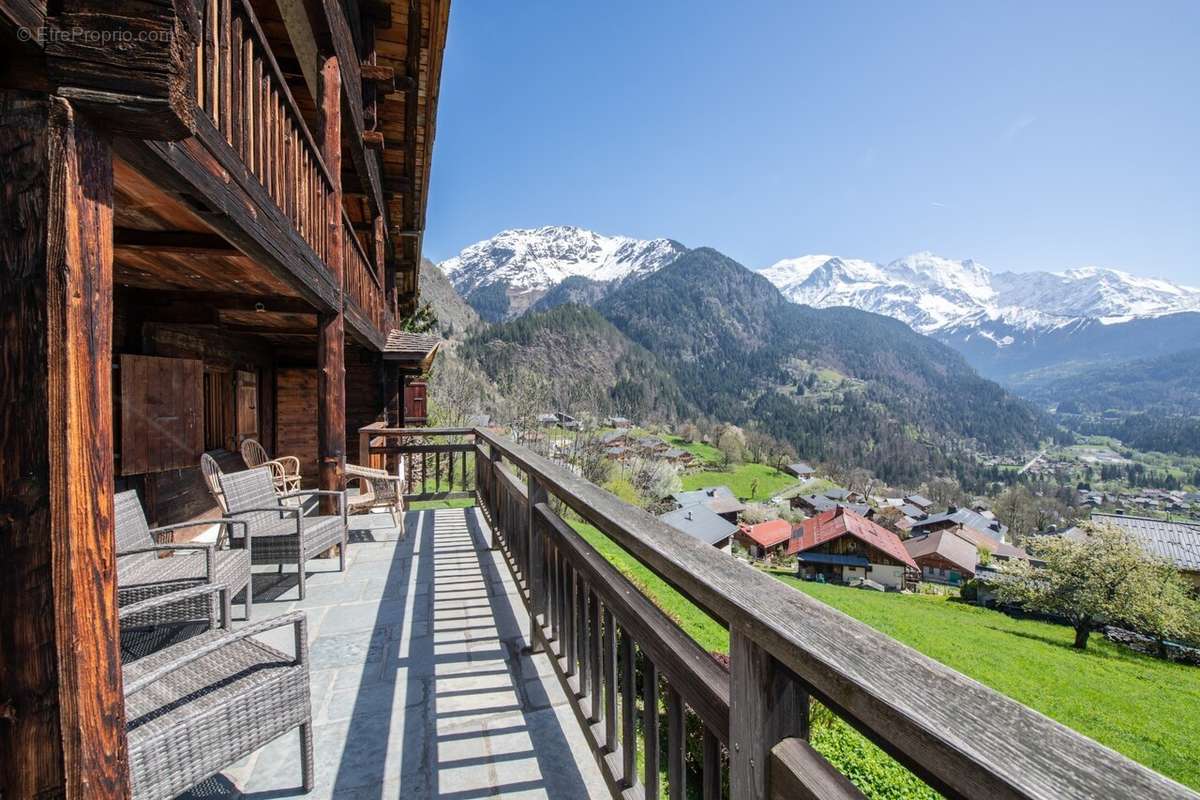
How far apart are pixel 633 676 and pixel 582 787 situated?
0.71 metres

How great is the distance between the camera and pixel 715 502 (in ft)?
149

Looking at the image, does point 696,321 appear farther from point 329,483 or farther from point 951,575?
point 329,483

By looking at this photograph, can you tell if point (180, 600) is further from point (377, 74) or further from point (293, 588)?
point (377, 74)

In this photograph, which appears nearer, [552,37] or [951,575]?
[552,37]

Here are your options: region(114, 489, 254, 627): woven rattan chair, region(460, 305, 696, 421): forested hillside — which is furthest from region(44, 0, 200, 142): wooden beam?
region(460, 305, 696, 421): forested hillside

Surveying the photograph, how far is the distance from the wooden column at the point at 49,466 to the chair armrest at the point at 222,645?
46cm

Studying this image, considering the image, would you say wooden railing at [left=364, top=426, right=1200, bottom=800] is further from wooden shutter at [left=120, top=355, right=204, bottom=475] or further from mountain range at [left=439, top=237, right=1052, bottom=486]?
mountain range at [left=439, top=237, right=1052, bottom=486]

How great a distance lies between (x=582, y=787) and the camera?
2.00 meters

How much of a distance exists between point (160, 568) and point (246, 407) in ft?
16.7

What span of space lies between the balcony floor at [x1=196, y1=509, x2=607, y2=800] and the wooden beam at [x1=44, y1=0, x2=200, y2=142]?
220 centimetres

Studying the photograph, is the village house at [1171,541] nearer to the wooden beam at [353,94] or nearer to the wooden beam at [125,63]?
the wooden beam at [353,94]

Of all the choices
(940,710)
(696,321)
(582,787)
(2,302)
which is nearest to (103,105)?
(2,302)

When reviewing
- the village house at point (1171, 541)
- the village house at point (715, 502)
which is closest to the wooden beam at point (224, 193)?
the village house at point (715, 502)

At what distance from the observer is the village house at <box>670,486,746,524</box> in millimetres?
43281
